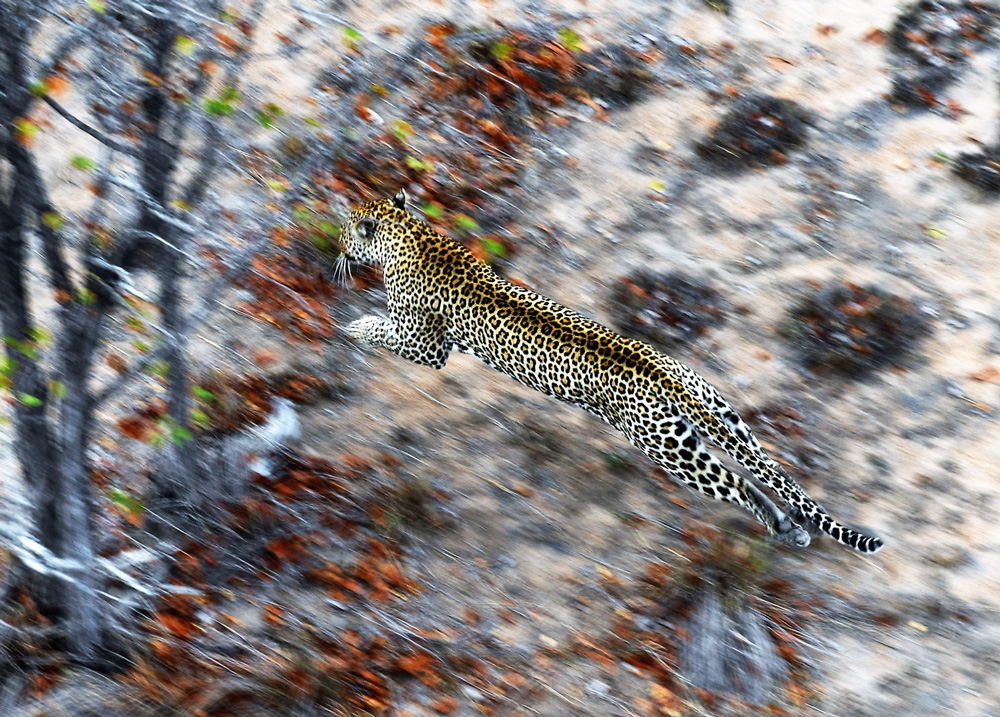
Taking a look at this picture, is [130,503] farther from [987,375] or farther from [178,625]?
[987,375]

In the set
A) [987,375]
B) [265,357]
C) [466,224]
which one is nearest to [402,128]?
[466,224]

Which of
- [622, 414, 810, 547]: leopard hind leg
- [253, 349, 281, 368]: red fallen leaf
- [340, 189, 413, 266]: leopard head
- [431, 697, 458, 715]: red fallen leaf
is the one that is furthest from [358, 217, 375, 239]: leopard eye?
[431, 697, 458, 715]: red fallen leaf

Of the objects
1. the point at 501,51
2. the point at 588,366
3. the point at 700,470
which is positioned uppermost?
the point at 501,51

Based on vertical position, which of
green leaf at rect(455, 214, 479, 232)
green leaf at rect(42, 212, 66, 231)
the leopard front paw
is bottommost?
the leopard front paw

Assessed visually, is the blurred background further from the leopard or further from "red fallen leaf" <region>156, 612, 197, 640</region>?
the leopard

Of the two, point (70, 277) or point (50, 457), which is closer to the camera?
point (70, 277)

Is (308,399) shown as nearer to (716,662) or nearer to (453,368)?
(453,368)

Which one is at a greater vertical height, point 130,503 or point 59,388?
point 59,388
